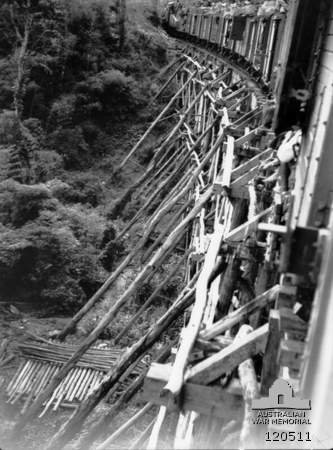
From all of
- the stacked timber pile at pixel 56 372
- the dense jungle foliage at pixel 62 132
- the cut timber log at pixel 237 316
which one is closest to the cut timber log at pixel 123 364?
the cut timber log at pixel 237 316

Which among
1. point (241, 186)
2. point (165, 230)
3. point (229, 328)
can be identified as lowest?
point (229, 328)

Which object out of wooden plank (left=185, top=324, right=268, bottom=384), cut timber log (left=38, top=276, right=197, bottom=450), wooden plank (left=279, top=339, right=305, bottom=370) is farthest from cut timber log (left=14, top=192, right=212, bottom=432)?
wooden plank (left=279, top=339, right=305, bottom=370)

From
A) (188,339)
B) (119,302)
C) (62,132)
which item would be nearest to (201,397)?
(188,339)

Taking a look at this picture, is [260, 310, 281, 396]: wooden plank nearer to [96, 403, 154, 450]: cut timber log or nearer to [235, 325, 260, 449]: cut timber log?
[235, 325, 260, 449]: cut timber log

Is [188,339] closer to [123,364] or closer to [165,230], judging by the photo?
[123,364]

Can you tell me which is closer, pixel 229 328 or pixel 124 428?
pixel 229 328

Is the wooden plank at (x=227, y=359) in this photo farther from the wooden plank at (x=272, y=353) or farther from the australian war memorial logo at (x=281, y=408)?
the australian war memorial logo at (x=281, y=408)

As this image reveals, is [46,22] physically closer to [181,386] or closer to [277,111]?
[277,111]
